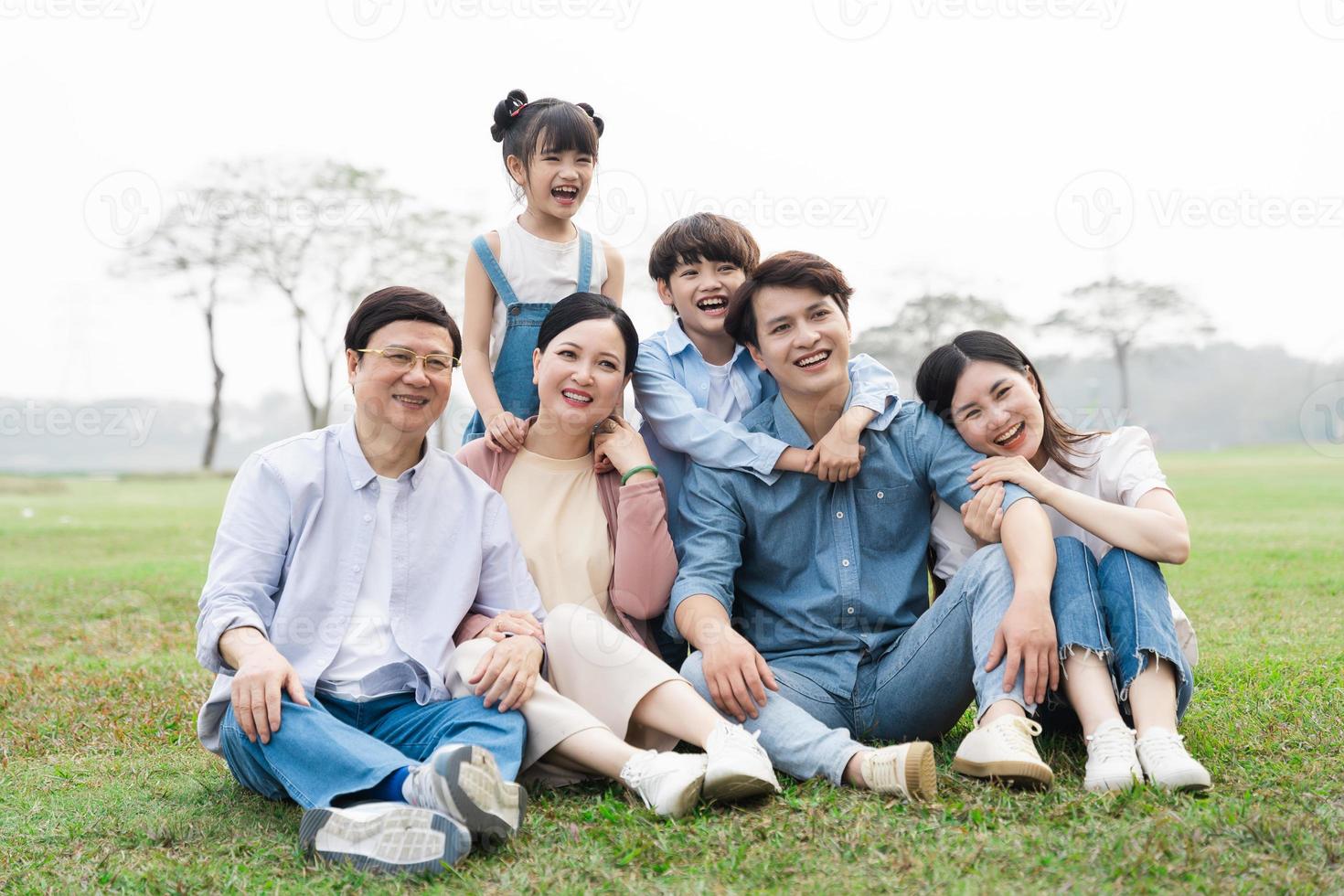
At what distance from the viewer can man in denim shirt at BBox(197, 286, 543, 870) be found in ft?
9.24

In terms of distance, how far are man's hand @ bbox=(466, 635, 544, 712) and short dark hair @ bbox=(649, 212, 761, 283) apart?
178 centimetres

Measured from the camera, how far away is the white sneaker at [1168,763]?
2779 millimetres

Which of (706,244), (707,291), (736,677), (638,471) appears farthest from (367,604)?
(706,244)

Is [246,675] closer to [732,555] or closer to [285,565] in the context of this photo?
[285,565]

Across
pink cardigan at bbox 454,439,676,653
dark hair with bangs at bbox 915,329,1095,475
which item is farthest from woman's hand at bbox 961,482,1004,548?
pink cardigan at bbox 454,439,676,653

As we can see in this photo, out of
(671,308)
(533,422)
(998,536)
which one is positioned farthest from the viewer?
(671,308)

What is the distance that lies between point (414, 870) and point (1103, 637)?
6.23 ft

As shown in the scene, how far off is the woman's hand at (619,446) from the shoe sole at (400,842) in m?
1.37

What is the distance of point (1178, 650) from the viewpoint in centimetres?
305

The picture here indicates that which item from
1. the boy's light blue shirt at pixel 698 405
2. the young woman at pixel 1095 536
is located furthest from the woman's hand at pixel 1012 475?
the boy's light blue shirt at pixel 698 405

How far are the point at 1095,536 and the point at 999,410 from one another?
49cm

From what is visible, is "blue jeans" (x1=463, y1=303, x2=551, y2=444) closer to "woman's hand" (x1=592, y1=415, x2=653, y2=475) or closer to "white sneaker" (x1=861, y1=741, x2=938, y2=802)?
"woman's hand" (x1=592, y1=415, x2=653, y2=475)

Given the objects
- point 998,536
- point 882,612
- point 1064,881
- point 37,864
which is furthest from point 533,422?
point 1064,881

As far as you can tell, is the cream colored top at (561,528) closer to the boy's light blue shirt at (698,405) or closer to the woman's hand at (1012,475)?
the boy's light blue shirt at (698,405)
